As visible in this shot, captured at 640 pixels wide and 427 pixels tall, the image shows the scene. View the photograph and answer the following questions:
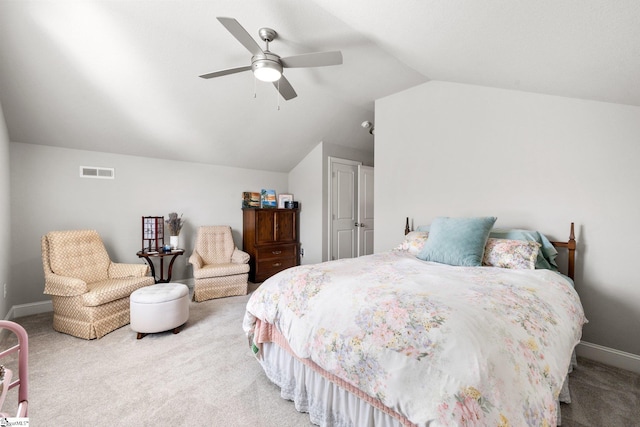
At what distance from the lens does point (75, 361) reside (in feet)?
7.22

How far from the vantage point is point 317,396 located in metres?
1.55

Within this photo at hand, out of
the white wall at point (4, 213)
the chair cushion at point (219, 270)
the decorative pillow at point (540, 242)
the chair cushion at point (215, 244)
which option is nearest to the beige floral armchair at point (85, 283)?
the white wall at point (4, 213)

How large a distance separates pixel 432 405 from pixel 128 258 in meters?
4.15

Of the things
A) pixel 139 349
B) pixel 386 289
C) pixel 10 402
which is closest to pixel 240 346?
pixel 139 349

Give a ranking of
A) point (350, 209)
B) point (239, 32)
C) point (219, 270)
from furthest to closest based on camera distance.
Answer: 1. point (350, 209)
2. point (219, 270)
3. point (239, 32)

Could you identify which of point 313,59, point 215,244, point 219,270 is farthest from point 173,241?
point 313,59

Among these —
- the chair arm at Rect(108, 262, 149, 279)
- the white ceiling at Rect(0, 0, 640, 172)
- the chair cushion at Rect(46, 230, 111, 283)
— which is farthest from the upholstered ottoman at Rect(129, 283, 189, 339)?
the white ceiling at Rect(0, 0, 640, 172)

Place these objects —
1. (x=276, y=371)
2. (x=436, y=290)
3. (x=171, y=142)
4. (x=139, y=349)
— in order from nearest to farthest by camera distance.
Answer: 1. (x=436, y=290)
2. (x=276, y=371)
3. (x=139, y=349)
4. (x=171, y=142)

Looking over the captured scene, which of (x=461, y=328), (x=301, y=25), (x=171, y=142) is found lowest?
(x=461, y=328)

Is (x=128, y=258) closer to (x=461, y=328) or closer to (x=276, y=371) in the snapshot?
(x=276, y=371)

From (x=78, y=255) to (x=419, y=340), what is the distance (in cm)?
362

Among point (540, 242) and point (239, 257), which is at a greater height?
point (540, 242)

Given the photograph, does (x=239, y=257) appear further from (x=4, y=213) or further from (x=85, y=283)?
(x=4, y=213)

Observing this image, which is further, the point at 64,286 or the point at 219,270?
the point at 219,270
